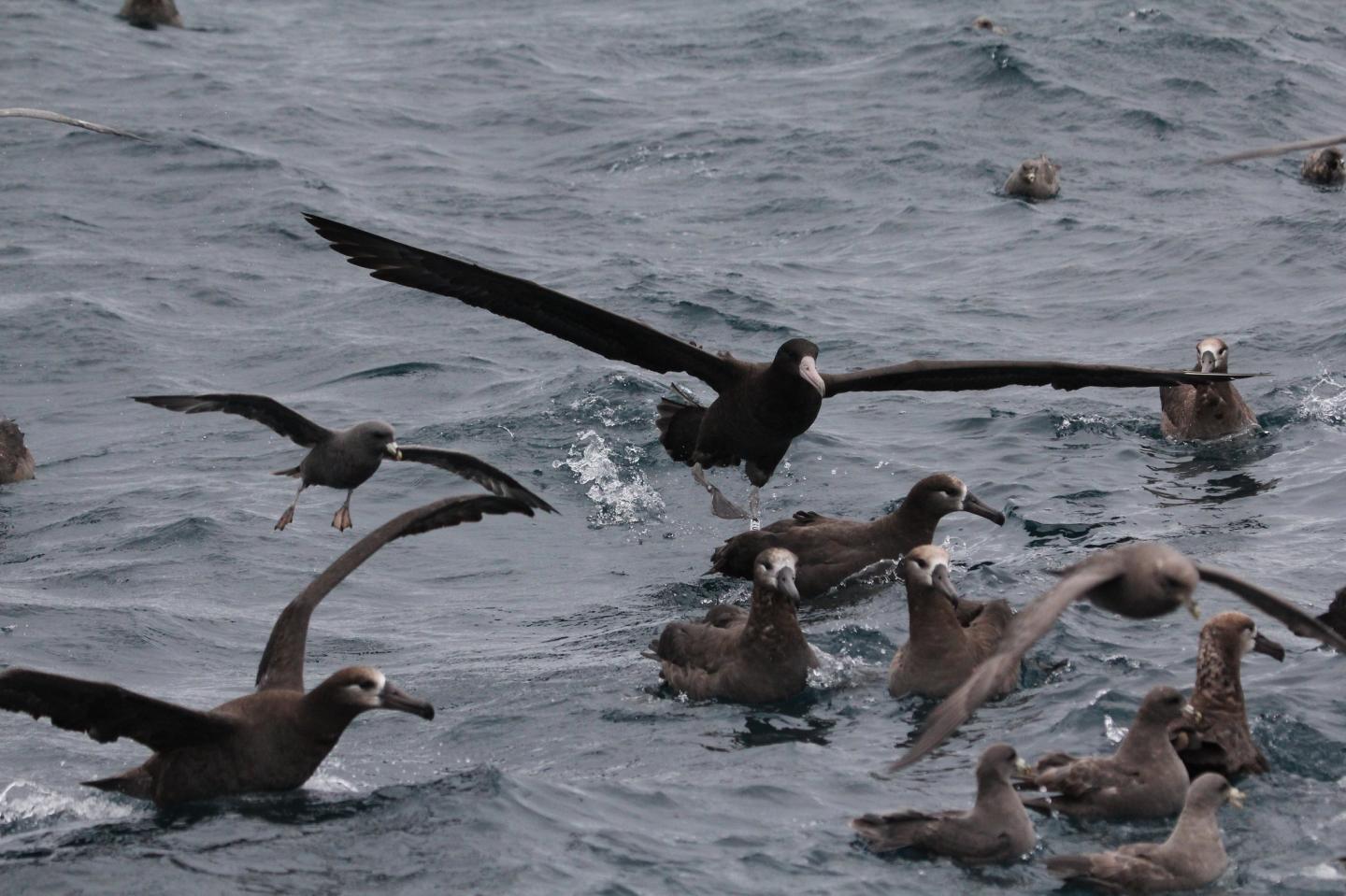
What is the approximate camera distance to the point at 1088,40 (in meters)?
29.8

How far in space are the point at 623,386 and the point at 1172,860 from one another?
10222mm

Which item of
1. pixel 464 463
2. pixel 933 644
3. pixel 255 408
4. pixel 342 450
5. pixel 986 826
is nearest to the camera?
pixel 986 826

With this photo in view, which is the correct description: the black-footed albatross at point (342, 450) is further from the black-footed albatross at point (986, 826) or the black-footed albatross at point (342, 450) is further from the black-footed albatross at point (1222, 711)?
the black-footed albatross at point (1222, 711)

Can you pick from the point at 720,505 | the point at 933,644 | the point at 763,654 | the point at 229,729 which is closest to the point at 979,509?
the point at 720,505

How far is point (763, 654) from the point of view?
10.6 m

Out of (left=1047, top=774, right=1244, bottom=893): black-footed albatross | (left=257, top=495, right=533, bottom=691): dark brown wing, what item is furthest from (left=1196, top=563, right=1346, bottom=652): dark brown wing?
(left=257, top=495, right=533, bottom=691): dark brown wing

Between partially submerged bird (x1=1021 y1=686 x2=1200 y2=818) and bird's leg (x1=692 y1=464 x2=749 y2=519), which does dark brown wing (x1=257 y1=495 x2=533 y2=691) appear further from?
bird's leg (x1=692 y1=464 x2=749 y2=519)

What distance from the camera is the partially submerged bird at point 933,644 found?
1039 centimetres

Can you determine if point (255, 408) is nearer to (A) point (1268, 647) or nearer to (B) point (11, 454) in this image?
(B) point (11, 454)

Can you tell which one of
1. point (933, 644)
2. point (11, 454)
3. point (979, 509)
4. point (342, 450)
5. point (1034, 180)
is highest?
point (1034, 180)

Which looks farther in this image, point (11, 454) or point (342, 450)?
point (11, 454)

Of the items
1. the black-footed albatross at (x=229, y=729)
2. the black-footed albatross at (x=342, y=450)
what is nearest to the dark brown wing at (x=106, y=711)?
the black-footed albatross at (x=229, y=729)

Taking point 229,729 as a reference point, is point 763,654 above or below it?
above

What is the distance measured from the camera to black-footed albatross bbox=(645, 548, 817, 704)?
1056cm
